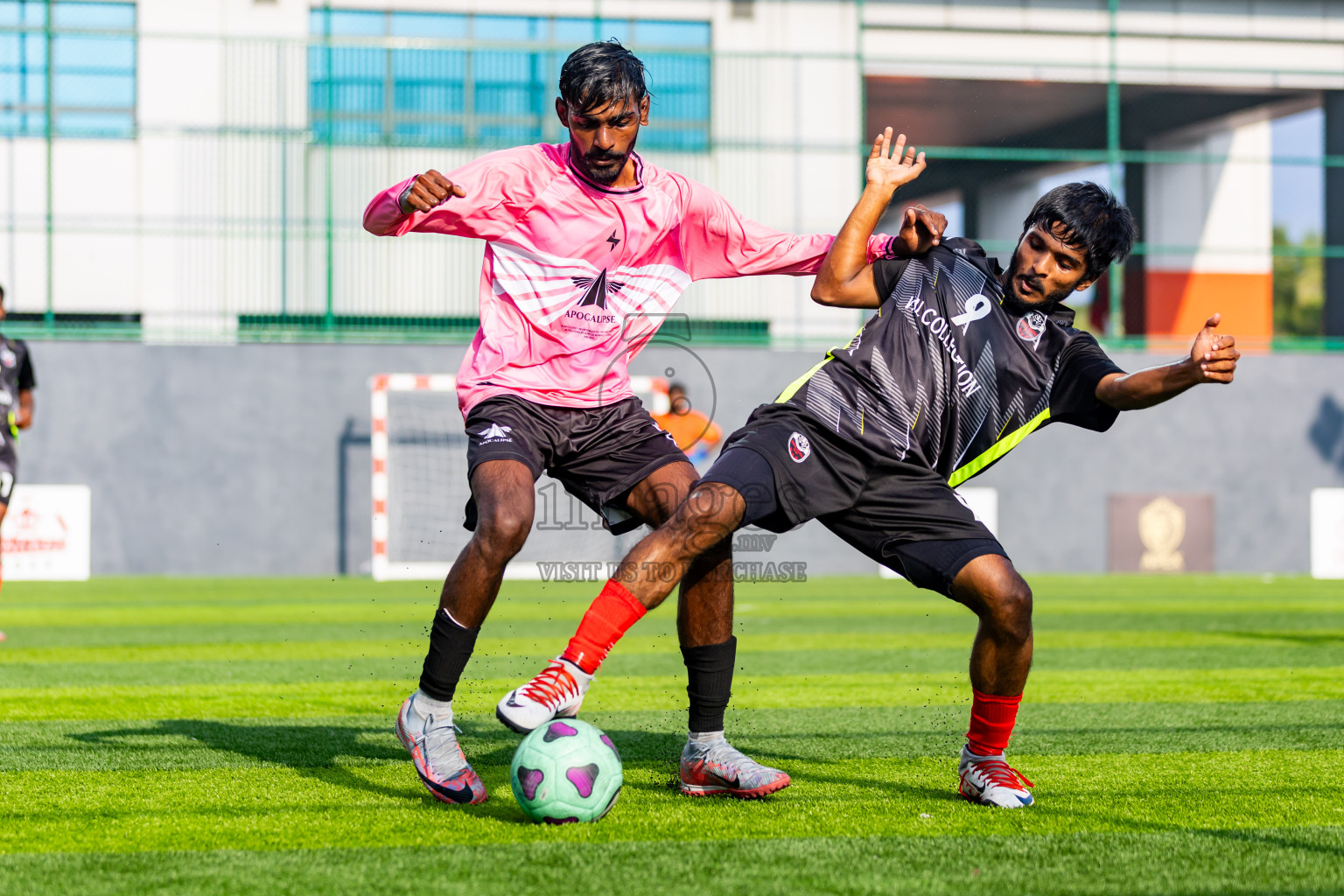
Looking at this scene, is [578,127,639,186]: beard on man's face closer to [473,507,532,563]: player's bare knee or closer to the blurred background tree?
[473,507,532,563]: player's bare knee

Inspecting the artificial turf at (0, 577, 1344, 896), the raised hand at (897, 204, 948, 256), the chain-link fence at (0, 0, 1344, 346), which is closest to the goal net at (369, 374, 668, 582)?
the chain-link fence at (0, 0, 1344, 346)

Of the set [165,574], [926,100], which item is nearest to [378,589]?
[165,574]

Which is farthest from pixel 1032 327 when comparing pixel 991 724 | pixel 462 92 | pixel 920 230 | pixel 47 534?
pixel 462 92

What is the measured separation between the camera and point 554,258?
417 cm

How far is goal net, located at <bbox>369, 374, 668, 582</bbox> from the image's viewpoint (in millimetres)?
15609

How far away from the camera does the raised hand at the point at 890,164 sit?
391 cm

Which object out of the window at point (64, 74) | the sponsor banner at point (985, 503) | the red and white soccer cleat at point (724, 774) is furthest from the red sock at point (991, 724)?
the window at point (64, 74)

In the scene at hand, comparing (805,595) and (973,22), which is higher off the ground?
(973,22)

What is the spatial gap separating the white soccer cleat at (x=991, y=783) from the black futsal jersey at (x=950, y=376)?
84 cm

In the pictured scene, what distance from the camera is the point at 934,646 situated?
28.7 feet

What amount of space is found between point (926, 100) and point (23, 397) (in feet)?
64.0

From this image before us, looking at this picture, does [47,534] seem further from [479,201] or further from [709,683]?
[709,683]

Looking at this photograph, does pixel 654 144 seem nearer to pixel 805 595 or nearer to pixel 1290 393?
pixel 805 595

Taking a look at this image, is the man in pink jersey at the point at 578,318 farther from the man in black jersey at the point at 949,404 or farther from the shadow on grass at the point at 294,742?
the shadow on grass at the point at 294,742
